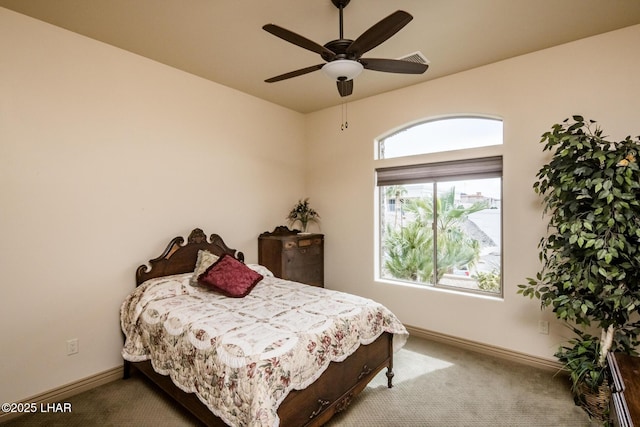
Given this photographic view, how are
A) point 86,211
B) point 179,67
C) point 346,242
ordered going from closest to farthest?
point 86,211, point 179,67, point 346,242

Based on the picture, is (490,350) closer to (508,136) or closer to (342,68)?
(508,136)

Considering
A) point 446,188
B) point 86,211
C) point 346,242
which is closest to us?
point 86,211

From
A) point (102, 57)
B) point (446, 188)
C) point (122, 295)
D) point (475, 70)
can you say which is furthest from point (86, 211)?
point (475, 70)

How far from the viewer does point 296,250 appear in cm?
409

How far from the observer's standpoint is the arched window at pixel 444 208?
3.33 meters

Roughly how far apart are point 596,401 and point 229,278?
296 centimetres

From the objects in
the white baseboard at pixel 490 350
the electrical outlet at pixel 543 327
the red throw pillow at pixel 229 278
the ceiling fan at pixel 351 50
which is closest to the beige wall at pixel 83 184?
the red throw pillow at pixel 229 278

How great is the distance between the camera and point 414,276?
3.89m

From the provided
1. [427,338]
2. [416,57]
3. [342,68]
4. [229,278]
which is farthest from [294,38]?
[427,338]

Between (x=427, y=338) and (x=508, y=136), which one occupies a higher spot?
(x=508, y=136)

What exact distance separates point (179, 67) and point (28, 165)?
1.63 m

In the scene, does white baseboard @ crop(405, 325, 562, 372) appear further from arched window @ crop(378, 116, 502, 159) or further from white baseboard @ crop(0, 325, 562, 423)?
arched window @ crop(378, 116, 502, 159)

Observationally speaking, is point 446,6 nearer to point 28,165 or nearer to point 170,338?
point 170,338

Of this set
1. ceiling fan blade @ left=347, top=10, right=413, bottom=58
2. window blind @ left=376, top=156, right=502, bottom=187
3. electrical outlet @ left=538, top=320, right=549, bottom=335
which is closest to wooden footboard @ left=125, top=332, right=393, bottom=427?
electrical outlet @ left=538, top=320, right=549, bottom=335
